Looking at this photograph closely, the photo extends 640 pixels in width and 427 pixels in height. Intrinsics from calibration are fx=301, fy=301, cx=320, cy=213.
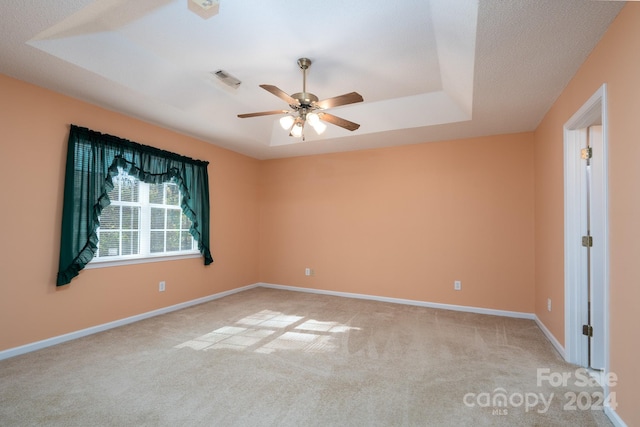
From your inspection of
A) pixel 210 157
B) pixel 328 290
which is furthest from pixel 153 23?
pixel 328 290

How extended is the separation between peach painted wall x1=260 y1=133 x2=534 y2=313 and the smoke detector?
3.35 m

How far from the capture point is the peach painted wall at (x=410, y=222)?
410 cm

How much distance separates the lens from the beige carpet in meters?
1.92

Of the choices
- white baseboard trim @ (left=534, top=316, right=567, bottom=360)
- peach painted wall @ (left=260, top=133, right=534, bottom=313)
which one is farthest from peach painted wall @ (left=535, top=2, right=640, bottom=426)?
peach painted wall @ (left=260, top=133, right=534, bottom=313)

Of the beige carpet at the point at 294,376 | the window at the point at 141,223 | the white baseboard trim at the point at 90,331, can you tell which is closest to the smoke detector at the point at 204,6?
the window at the point at 141,223

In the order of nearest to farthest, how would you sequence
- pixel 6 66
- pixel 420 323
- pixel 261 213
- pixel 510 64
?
pixel 510 64
pixel 6 66
pixel 420 323
pixel 261 213

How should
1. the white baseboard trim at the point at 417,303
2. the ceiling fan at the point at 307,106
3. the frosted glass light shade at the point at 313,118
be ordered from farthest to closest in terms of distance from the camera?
the white baseboard trim at the point at 417,303 < the frosted glass light shade at the point at 313,118 < the ceiling fan at the point at 307,106

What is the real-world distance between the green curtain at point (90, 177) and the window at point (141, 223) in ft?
0.54

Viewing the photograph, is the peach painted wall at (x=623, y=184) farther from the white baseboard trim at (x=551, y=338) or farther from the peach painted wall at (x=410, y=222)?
the peach painted wall at (x=410, y=222)

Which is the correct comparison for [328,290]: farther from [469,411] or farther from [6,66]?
[6,66]

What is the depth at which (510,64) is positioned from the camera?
93.4 inches

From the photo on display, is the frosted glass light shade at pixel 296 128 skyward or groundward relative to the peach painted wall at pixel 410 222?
skyward

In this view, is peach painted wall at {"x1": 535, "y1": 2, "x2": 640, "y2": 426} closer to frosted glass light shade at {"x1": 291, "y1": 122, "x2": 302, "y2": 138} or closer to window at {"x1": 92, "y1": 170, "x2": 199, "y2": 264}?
frosted glass light shade at {"x1": 291, "y1": 122, "x2": 302, "y2": 138}

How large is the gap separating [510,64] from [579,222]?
1475mm
